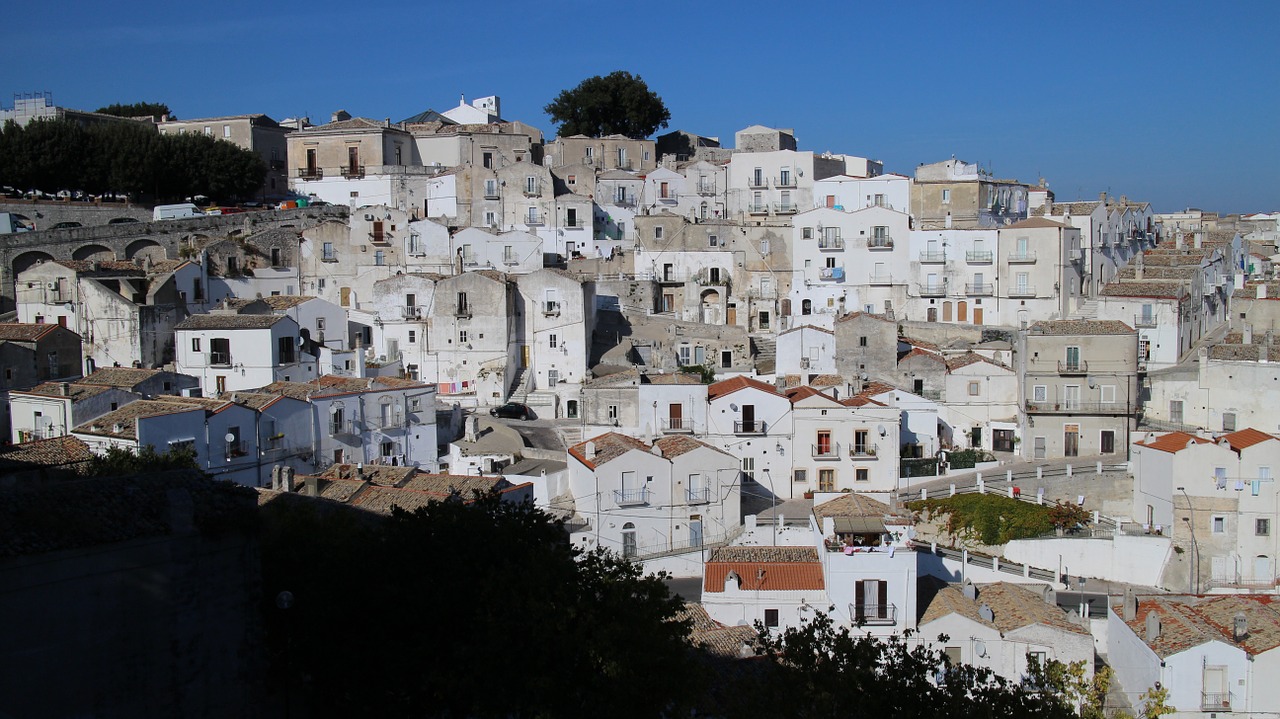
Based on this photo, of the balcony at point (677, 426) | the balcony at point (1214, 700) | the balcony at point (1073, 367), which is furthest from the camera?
the balcony at point (1073, 367)

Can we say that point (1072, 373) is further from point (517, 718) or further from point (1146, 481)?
point (517, 718)

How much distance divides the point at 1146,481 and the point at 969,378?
22.3 ft

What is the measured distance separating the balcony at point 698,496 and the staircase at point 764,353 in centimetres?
1028

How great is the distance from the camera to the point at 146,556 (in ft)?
45.4

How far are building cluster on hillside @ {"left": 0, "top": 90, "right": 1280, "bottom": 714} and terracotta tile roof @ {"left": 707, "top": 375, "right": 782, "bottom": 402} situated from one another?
16 cm

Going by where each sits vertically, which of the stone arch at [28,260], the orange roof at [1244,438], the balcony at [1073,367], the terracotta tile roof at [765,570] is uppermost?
the stone arch at [28,260]

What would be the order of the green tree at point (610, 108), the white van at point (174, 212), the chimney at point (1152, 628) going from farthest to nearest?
1. the green tree at point (610, 108)
2. the white van at point (174, 212)
3. the chimney at point (1152, 628)

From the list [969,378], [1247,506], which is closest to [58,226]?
[969,378]

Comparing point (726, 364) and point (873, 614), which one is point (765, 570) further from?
point (726, 364)

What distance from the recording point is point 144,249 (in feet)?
155

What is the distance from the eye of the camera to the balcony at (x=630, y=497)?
1166 inches

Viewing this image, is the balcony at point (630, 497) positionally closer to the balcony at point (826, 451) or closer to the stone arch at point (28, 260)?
the balcony at point (826, 451)

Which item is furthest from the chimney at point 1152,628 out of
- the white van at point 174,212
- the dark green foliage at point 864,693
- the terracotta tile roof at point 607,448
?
the white van at point 174,212

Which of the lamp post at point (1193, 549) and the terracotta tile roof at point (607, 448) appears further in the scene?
the terracotta tile roof at point (607, 448)
